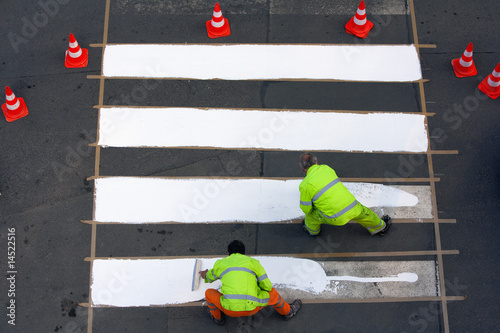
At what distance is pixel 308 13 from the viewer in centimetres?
1005

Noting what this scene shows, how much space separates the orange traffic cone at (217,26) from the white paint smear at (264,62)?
25 centimetres

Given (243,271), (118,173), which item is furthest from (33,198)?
(243,271)

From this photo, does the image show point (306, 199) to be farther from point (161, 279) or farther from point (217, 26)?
→ point (217, 26)

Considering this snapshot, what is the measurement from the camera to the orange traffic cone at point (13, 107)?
8953mm

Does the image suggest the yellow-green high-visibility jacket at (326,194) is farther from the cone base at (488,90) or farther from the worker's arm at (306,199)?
the cone base at (488,90)

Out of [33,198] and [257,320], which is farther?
[33,198]

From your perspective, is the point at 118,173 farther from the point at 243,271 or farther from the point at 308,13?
the point at 308,13

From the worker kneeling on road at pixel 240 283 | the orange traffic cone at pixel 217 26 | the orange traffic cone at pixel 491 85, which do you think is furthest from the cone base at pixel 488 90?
the worker kneeling on road at pixel 240 283

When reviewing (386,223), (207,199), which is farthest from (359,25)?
(207,199)

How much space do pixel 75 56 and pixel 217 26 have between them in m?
2.79

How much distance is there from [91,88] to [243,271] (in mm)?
4988

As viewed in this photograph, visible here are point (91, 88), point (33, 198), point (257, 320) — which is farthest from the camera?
point (91, 88)

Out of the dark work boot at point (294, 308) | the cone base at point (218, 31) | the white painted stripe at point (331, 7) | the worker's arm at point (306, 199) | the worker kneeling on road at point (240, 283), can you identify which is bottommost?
the dark work boot at point (294, 308)

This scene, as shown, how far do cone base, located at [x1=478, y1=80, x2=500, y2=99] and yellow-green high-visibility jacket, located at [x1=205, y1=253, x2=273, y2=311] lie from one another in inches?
226
